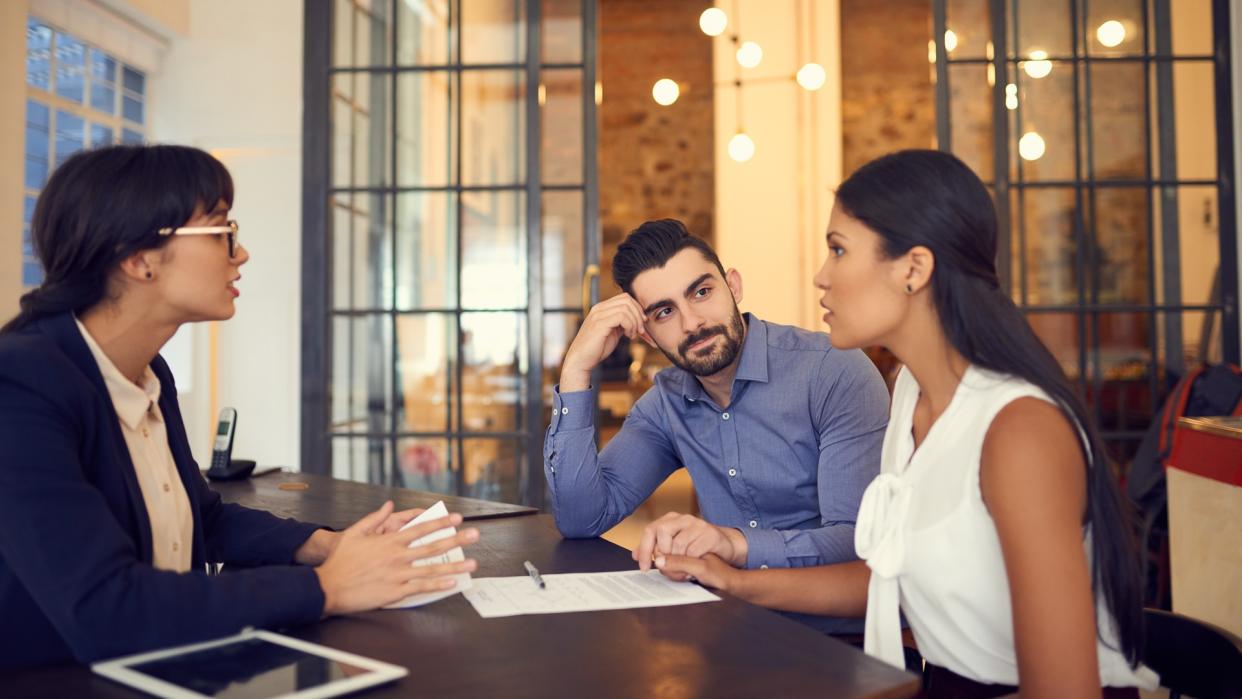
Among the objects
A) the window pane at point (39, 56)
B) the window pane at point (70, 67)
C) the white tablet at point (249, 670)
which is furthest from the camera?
the window pane at point (70, 67)

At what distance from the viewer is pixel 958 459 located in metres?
1.36

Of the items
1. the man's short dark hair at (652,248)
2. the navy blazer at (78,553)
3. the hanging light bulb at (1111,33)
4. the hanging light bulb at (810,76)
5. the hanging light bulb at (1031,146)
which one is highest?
the hanging light bulb at (810,76)

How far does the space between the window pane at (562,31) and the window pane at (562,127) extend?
2.9 inches

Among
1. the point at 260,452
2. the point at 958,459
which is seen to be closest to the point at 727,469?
the point at 958,459

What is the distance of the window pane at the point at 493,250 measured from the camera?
15.0 feet

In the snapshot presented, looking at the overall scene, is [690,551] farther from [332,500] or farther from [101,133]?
[101,133]

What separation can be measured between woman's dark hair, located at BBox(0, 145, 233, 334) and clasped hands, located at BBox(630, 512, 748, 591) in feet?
2.79

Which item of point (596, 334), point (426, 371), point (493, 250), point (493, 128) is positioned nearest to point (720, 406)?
point (596, 334)

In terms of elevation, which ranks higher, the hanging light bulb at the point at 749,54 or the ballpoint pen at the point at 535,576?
the hanging light bulb at the point at 749,54

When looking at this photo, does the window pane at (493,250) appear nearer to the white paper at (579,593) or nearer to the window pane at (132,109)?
the window pane at (132,109)

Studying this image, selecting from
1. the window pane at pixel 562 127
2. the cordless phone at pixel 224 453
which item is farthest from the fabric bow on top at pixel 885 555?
the window pane at pixel 562 127

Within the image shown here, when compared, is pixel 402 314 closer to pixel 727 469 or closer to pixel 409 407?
pixel 409 407

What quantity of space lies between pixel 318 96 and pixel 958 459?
3.94 m

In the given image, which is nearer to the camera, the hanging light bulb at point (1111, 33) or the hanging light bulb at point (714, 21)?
the hanging light bulb at point (1111, 33)
